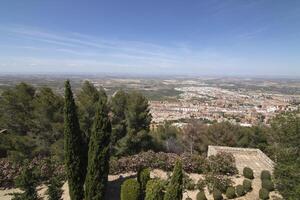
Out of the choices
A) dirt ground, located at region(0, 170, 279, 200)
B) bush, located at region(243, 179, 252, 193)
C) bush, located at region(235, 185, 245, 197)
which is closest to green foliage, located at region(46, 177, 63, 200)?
dirt ground, located at region(0, 170, 279, 200)

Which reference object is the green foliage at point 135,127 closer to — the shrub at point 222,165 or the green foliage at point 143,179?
the shrub at point 222,165

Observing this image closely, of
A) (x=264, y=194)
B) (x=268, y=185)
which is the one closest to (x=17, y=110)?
(x=264, y=194)

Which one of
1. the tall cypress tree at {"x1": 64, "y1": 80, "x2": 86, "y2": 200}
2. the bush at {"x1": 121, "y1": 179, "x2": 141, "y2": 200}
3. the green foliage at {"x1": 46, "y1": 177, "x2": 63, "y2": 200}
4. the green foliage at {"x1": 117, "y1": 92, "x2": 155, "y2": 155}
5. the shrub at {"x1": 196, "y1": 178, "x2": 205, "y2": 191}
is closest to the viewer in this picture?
the bush at {"x1": 121, "y1": 179, "x2": 141, "y2": 200}

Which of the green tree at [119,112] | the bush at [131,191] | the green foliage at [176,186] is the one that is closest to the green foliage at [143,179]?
the bush at [131,191]

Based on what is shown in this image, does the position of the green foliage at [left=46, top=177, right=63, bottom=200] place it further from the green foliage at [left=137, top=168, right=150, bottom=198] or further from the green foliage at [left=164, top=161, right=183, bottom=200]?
the green foliage at [left=164, top=161, right=183, bottom=200]

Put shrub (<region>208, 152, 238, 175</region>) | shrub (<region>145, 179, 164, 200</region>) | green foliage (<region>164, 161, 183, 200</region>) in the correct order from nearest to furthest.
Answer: green foliage (<region>164, 161, 183, 200</region>) < shrub (<region>145, 179, 164, 200</region>) < shrub (<region>208, 152, 238, 175</region>)

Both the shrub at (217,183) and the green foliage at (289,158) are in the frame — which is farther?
the shrub at (217,183)

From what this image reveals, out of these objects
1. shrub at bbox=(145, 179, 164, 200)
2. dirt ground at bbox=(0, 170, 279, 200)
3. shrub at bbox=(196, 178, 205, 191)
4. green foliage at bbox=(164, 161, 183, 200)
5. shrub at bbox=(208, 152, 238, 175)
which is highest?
green foliage at bbox=(164, 161, 183, 200)
